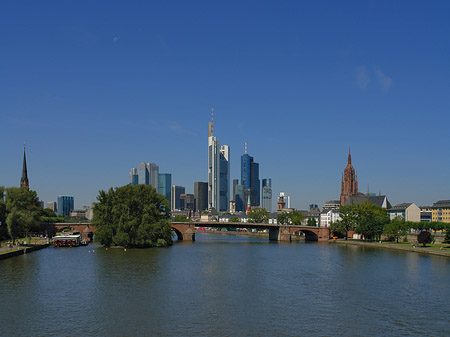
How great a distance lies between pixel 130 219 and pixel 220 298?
190 feet

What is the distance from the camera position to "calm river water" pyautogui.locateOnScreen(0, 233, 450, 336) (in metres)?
36.7

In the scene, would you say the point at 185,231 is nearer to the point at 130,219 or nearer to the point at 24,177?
the point at 130,219

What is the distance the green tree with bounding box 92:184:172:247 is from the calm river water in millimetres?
22396

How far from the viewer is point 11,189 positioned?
116500 mm

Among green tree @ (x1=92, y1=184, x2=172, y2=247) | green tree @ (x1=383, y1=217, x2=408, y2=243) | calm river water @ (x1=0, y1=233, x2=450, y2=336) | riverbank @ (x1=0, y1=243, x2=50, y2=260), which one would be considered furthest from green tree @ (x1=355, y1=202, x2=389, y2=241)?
riverbank @ (x1=0, y1=243, x2=50, y2=260)

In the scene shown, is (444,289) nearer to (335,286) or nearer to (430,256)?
(335,286)

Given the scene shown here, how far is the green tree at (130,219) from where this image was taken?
99.6m

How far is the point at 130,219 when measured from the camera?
101m

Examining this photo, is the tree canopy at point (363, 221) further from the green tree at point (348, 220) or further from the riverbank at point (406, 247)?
the riverbank at point (406, 247)

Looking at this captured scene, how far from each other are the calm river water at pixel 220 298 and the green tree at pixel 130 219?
882 inches

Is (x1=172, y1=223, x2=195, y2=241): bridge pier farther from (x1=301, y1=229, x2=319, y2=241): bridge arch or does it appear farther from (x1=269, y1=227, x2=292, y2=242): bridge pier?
(x1=301, y1=229, x2=319, y2=241): bridge arch

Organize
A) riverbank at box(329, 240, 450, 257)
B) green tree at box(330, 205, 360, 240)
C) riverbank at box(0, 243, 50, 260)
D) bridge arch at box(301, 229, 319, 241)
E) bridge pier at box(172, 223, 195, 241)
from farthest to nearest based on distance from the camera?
bridge arch at box(301, 229, 319, 241) → bridge pier at box(172, 223, 195, 241) → green tree at box(330, 205, 360, 240) → riverbank at box(329, 240, 450, 257) → riverbank at box(0, 243, 50, 260)

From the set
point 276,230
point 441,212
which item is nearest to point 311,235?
point 276,230

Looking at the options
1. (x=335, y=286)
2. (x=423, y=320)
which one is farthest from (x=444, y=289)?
(x=423, y=320)
